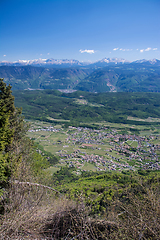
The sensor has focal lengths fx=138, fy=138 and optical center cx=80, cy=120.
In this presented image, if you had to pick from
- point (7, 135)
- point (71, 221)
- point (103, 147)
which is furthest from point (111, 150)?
point (71, 221)

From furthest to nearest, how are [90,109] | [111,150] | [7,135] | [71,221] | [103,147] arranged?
[90,109] < [103,147] < [111,150] < [7,135] < [71,221]

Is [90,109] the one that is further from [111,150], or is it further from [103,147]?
[111,150]

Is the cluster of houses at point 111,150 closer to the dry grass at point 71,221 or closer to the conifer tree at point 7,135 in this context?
the conifer tree at point 7,135

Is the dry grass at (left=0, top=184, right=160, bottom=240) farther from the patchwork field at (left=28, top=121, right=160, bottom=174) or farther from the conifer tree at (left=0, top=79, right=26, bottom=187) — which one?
the patchwork field at (left=28, top=121, right=160, bottom=174)

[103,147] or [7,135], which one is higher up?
[7,135]

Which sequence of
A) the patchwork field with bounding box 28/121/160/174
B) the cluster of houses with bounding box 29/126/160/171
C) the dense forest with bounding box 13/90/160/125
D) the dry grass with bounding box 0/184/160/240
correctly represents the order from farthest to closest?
the dense forest with bounding box 13/90/160/125, the cluster of houses with bounding box 29/126/160/171, the patchwork field with bounding box 28/121/160/174, the dry grass with bounding box 0/184/160/240

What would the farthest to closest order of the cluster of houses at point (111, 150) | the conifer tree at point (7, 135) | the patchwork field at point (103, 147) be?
1. the cluster of houses at point (111, 150)
2. the patchwork field at point (103, 147)
3. the conifer tree at point (7, 135)

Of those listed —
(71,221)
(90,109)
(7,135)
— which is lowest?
(90,109)

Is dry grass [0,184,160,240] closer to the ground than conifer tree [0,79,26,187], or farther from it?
closer to the ground

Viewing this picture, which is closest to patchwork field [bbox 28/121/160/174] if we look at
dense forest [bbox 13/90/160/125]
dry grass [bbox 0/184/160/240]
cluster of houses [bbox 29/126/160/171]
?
cluster of houses [bbox 29/126/160/171]

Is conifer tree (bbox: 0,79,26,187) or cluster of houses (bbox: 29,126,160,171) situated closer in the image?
conifer tree (bbox: 0,79,26,187)

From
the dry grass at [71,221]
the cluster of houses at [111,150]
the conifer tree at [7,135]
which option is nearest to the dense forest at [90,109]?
the cluster of houses at [111,150]
